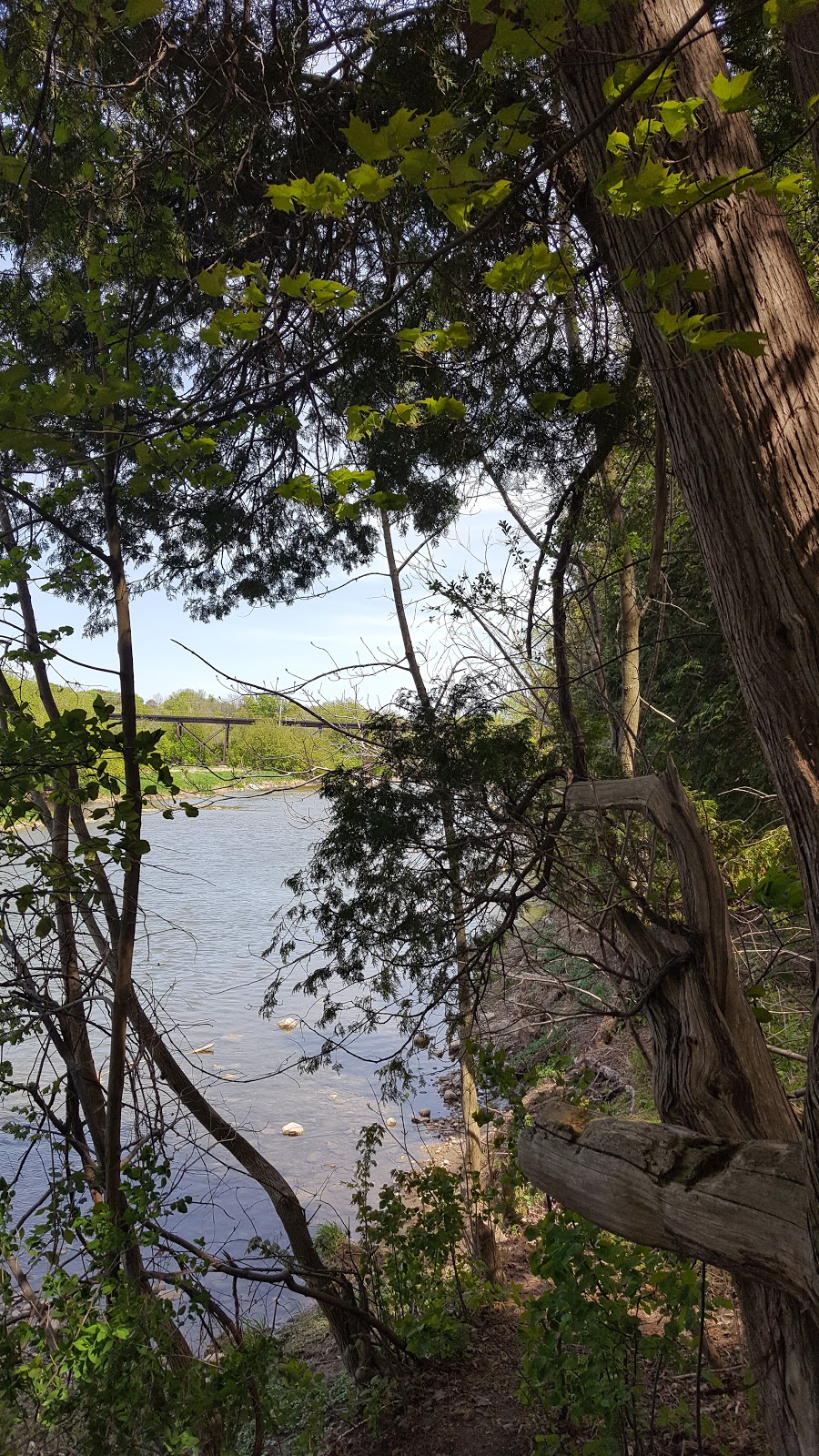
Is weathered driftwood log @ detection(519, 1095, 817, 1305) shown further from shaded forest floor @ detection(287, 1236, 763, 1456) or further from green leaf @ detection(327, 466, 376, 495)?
green leaf @ detection(327, 466, 376, 495)

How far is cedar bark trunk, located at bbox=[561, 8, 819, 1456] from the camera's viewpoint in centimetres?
158

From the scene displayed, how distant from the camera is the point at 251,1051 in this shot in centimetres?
643

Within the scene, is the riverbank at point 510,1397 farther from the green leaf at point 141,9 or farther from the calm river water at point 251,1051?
the green leaf at point 141,9

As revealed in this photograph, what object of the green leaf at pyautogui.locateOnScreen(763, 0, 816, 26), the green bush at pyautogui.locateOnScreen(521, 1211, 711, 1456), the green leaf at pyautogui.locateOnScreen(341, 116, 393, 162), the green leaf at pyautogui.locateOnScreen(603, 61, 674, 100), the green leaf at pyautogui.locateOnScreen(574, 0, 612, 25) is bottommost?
the green bush at pyautogui.locateOnScreen(521, 1211, 711, 1456)

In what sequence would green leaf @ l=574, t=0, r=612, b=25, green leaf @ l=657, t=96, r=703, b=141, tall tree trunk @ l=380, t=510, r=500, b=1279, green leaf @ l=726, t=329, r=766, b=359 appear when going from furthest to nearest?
tall tree trunk @ l=380, t=510, r=500, b=1279
green leaf @ l=726, t=329, r=766, b=359
green leaf @ l=657, t=96, r=703, b=141
green leaf @ l=574, t=0, r=612, b=25

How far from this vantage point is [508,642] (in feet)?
14.7

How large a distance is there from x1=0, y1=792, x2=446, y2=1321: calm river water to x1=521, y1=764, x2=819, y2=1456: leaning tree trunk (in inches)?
94.2

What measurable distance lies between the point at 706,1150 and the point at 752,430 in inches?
53.5

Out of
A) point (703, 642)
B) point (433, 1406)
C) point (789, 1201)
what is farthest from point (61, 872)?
point (703, 642)

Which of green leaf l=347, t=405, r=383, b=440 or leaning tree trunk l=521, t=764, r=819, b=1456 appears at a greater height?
green leaf l=347, t=405, r=383, b=440

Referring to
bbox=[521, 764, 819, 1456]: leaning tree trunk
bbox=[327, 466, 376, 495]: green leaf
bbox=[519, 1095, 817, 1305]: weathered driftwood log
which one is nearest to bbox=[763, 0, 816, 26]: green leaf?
bbox=[327, 466, 376, 495]: green leaf

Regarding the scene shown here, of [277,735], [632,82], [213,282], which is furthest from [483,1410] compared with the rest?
[632,82]

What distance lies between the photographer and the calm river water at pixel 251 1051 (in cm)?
524

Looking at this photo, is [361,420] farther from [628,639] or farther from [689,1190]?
[628,639]
